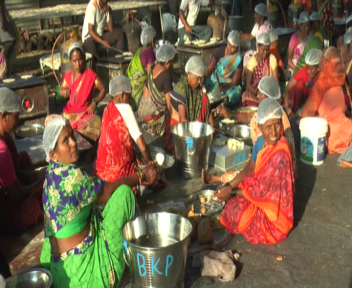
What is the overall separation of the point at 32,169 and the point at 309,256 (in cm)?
262

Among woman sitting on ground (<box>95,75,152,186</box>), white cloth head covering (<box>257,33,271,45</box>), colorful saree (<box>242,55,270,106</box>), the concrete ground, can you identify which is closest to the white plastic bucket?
the concrete ground

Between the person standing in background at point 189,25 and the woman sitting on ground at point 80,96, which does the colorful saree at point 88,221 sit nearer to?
the woman sitting on ground at point 80,96

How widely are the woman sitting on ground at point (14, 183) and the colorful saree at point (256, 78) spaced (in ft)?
12.0

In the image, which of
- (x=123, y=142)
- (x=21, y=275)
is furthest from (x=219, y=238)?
(x=21, y=275)

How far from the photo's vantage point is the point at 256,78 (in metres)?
7.20

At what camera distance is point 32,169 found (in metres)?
4.75

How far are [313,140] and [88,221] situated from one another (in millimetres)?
3242

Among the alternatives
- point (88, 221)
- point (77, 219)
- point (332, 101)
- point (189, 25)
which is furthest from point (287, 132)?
point (189, 25)

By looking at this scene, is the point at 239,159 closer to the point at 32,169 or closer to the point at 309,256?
the point at 309,256

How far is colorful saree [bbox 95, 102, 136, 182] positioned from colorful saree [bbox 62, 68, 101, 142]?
1075 mm

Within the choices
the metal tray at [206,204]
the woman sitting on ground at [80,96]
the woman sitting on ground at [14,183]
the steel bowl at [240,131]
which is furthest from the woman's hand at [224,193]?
the woman sitting on ground at [80,96]

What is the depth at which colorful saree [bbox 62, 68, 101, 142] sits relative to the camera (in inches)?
235

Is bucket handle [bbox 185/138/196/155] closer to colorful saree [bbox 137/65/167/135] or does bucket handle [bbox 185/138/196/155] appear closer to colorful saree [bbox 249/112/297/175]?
colorful saree [bbox 249/112/297/175]

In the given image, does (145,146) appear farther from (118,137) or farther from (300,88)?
(300,88)
